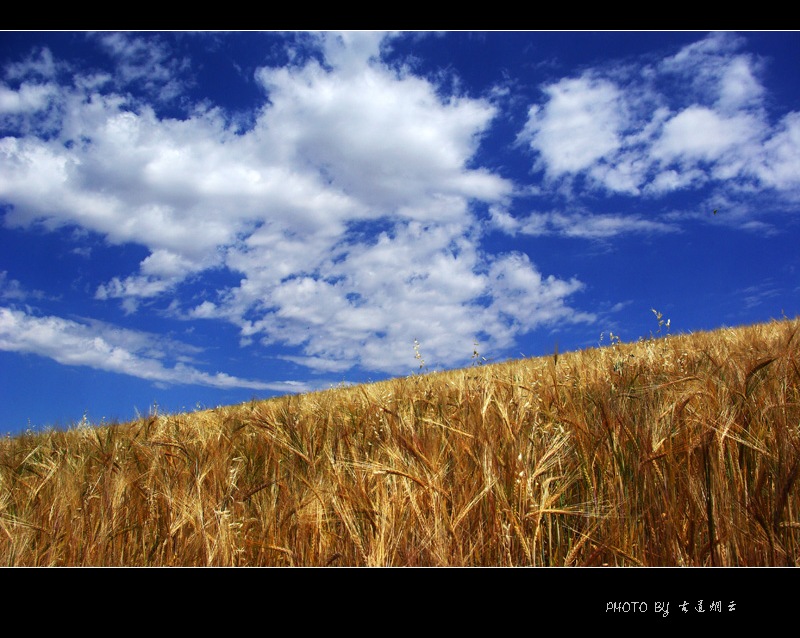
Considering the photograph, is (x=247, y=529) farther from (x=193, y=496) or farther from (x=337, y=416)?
(x=337, y=416)

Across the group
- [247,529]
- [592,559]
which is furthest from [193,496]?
[592,559]

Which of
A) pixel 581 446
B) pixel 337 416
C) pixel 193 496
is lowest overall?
pixel 193 496
